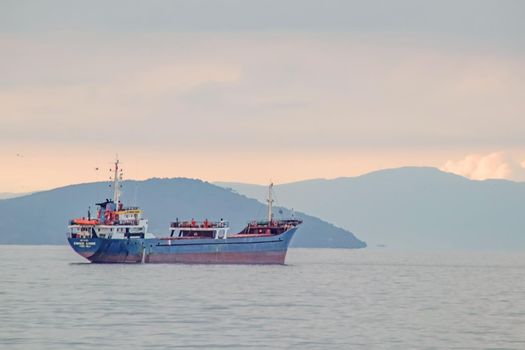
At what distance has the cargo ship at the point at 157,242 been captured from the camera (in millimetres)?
176750

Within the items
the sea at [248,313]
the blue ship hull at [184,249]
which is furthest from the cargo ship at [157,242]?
the sea at [248,313]

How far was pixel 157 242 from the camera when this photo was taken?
180125 mm

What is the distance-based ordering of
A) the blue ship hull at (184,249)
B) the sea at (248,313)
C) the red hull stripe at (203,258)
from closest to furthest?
the sea at (248,313)
the blue ship hull at (184,249)
the red hull stripe at (203,258)

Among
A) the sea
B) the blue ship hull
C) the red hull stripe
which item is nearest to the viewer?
the sea

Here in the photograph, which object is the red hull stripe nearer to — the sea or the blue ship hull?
Answer: the blue ship hull

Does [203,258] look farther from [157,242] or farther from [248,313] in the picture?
[248,313]

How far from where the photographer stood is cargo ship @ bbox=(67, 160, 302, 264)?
177 meters

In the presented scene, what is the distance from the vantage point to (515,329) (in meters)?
83.0

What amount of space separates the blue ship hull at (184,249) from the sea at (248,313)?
28.6 metres

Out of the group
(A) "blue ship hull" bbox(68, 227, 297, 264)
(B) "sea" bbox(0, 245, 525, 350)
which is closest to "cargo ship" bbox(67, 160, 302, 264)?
(A) "blue ship hull" bbox(68, 227, 297, 264)

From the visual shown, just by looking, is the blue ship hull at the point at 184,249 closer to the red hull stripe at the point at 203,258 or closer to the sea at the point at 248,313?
the red hull stripe at the point at 203,258

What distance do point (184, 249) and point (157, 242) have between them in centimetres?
414

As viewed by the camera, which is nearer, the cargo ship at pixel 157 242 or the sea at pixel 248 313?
the sea at pixel 248 313

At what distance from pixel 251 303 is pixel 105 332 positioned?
27.5 metres
